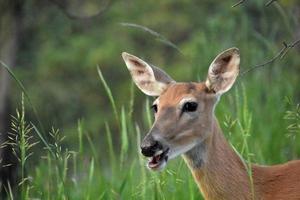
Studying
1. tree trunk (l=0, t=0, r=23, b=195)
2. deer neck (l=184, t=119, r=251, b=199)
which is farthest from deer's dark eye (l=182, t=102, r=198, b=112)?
tree trunk (l=0, t=0, r=23, b=195)

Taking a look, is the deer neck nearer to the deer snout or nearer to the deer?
the deer

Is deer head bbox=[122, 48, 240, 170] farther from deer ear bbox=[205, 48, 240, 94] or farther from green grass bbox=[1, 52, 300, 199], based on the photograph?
green grass bbox=[1, 52, 300, 199]

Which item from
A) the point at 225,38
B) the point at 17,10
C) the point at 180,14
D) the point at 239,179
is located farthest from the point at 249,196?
the point at 180,14

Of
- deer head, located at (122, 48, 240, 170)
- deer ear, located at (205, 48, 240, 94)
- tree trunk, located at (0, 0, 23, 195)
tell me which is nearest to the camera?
deer head, located at (122, 48, 240, 170)

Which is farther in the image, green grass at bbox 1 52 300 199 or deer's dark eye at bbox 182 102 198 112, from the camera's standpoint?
deer's dark eye at bbox 182 102 198 112

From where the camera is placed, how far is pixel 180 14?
25.4 meters

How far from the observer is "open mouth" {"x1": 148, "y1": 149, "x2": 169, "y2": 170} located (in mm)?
5891

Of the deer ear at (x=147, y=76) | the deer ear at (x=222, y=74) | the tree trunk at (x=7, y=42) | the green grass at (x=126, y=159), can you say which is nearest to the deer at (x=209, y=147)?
the deer ear at (x=222, y=74)

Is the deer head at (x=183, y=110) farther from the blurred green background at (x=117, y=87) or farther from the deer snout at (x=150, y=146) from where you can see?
the blurred green background at (x=117, y=87)

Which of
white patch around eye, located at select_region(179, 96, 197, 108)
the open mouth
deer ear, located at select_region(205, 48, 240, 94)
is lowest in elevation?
the open mouth

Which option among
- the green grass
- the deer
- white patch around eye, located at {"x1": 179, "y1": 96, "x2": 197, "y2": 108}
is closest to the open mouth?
the deer

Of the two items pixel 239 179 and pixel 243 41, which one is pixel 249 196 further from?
pixel 243 41

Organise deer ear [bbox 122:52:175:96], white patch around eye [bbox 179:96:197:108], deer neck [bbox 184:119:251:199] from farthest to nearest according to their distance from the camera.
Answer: deer ear [bbox 122:52:175:96]
white patch around eye [bbox 179:96:197:108]
deer neck [bbox 184:119:251:199]

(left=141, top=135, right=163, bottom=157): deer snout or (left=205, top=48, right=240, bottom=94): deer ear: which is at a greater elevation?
(left=205, top=48, right=240, bottom=94): deer ear
